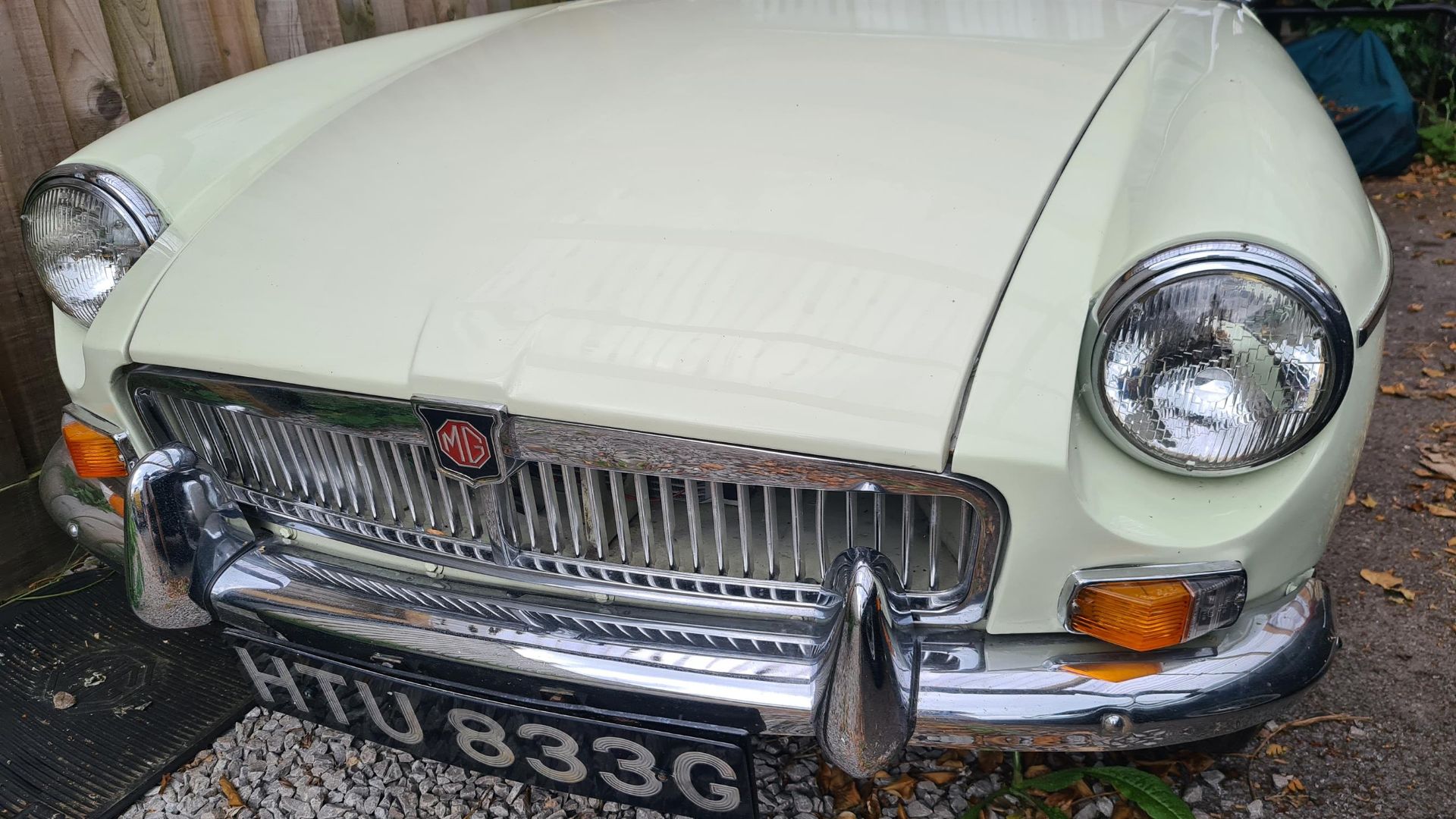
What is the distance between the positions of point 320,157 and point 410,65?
0.52m

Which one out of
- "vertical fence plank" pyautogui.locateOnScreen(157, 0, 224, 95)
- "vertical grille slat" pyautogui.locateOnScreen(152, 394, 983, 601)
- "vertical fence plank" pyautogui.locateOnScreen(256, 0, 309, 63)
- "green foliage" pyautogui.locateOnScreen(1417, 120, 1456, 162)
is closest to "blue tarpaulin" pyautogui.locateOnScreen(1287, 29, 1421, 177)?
"green foliage" pyautogui.locateOnScreen(1417, 120, 1456, 162)

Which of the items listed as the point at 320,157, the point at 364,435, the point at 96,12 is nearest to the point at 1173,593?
the point at 364,435

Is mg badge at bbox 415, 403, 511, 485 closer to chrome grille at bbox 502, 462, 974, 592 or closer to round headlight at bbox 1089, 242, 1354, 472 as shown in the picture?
chrome grille at bbox 502, 462, 974, 592

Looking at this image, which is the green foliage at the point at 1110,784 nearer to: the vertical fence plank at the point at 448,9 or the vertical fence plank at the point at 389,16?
the vertical fence plank at the point at 389,16

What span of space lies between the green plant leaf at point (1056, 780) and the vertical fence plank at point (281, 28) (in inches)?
111

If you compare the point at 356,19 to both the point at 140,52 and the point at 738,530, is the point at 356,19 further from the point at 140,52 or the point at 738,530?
the point at 738,530

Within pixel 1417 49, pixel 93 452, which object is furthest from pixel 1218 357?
pixel 1417 49

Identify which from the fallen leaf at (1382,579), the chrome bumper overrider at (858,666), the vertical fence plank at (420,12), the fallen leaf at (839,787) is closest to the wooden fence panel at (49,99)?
the vertical fence plank at (420,12)

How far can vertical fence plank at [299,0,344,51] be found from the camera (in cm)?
314

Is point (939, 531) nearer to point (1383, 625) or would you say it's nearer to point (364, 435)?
point (364, 435)

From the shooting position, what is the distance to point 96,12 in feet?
8.25

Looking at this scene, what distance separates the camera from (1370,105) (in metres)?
5.42

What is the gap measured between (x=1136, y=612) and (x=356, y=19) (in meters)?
3.11

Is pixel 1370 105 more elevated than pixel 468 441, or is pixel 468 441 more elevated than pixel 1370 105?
pixel 468 441
